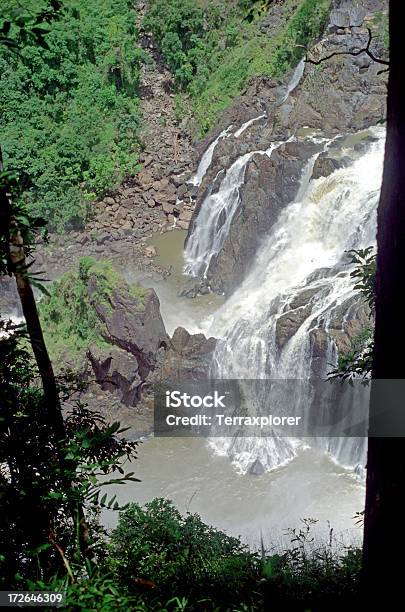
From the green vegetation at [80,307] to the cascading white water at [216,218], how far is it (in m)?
4.27

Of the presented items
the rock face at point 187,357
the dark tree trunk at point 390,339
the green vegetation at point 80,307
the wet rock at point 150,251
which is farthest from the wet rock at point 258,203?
the dark tree trunk at point 390,339

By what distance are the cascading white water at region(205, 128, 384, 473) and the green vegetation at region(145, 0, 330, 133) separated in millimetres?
5688

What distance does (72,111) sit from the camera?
21.8 m

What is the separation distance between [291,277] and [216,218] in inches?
137

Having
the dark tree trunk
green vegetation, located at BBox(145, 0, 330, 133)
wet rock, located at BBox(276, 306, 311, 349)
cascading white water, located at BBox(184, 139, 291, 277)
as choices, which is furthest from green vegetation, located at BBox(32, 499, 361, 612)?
green vegetation, located at BBox(145, 0, 330, 133)

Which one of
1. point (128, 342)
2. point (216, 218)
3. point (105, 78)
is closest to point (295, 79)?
point (216, 218)

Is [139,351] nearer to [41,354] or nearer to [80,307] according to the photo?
[80,307]

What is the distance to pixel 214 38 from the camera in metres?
23.4

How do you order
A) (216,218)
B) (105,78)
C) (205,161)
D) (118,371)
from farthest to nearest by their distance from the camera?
1. (105,78)
2. (205,161)
3. (216,218)
4. (118,371)

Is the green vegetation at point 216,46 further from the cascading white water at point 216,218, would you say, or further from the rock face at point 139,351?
the rock face at point 139,351

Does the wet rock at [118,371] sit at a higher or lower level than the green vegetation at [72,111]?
lower

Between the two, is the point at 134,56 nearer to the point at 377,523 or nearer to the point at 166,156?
the point at 166,156

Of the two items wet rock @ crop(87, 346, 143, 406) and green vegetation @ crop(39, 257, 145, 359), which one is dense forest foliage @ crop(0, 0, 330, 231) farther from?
wet rock @ crop(87, 346, 143, 406)

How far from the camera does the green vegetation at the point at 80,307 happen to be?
1423cm
